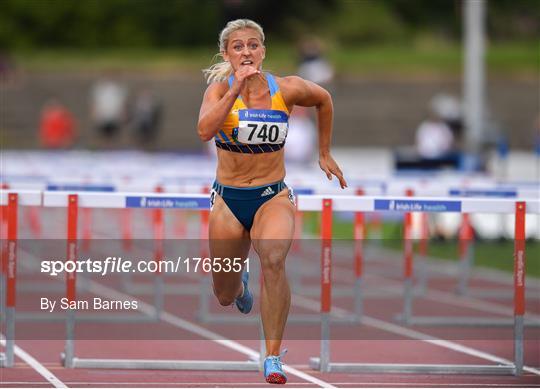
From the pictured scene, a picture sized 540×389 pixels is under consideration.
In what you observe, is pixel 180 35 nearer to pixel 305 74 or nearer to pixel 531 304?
pixel 305 74

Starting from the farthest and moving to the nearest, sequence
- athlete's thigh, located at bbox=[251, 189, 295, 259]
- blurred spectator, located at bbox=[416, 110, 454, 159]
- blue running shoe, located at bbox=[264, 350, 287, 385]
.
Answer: blurred spectator, located at bbox=[416, 110, 454, 159] → athlete's thigh, located at bbox=[251, 189, 295, 259] → blue running shoe, located at bbox=[264, 350, 287, 385]

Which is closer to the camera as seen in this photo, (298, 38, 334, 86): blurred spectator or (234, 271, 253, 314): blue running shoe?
(234, 271, 253, 314): blue running shoe

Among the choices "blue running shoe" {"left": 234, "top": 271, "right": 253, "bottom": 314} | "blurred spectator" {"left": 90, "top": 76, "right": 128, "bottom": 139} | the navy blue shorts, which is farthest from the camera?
"blurred spectator" {"left": 90, "top": 76, "right": 128, "bottom": 139}

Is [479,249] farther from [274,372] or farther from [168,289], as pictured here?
[274,372]

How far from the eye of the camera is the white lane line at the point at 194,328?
33.3ft

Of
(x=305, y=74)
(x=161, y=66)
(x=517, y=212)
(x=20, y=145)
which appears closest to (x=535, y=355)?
(x=517, y=212)

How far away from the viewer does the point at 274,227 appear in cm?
888

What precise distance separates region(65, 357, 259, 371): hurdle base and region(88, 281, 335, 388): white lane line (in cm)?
32

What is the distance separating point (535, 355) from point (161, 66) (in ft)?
153

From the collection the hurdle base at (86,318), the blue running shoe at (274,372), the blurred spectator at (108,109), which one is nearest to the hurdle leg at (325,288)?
the blue running shoe at (274,372)

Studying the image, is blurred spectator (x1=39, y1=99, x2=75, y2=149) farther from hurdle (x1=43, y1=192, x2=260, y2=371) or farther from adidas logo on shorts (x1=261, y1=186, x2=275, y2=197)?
adidas logo on shorts (x1=261, y1=186, x2=275, y2=197)

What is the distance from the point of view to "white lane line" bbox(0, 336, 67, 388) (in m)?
9.65

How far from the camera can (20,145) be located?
48.4m

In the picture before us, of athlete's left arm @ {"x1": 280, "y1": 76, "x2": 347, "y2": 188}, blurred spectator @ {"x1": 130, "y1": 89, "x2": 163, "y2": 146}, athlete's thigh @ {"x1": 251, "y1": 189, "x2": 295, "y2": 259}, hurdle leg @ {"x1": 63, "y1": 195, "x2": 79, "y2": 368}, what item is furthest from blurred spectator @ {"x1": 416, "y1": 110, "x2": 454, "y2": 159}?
blurred spectator @ {"x1": 130, "y1": 89, "x2": 163, "y2": 146}
